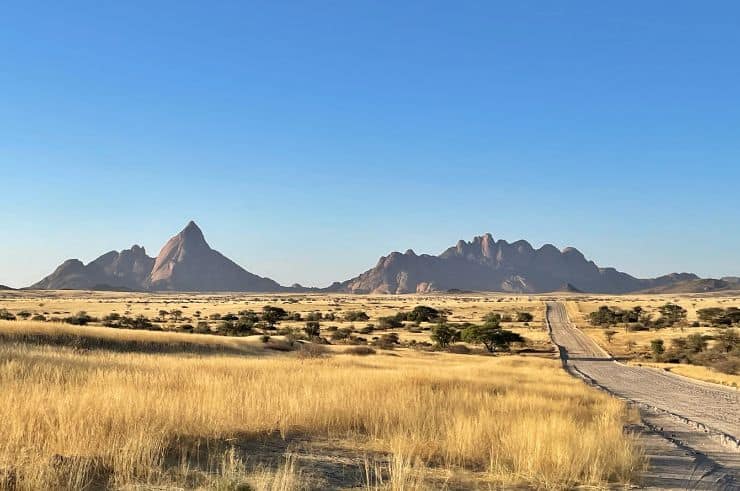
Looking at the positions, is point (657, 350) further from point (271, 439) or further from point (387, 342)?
point (271, 439)

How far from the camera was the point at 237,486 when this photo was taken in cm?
595

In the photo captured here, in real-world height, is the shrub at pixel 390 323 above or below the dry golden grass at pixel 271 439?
below

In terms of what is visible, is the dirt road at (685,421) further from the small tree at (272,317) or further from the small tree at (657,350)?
the small tree at (272,317)

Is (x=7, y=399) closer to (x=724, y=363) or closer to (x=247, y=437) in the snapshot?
(x=247, y=437)

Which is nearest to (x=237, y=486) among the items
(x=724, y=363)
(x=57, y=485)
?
(x=57, y=485)

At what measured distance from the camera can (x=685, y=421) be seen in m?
16.9

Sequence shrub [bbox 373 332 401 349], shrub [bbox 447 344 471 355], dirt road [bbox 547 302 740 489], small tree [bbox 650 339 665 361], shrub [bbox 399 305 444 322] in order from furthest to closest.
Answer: shrub [bbox 399 305 444 322], shrub [bbox 447 344 471 355], shrub [bbox 373 332 401 349], small tree [bbox 650 339 665 361], dirt road [bbox 547 302 740 489]

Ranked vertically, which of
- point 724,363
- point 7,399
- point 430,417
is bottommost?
point 724,363

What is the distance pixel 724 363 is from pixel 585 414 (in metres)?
34.9

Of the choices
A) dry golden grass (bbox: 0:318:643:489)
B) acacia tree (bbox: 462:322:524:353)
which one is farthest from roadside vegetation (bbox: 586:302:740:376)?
dry golden grass (bbox: 0:318:643:489)

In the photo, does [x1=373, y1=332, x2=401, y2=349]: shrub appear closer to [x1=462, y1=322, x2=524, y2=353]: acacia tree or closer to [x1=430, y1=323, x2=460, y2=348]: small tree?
[x1=430, y1=323, x2=460, y2=348]: small tree

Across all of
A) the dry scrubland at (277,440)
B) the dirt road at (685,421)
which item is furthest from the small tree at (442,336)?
the dry scrubland at (277,440)

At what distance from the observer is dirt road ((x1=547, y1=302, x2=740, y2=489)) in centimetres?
909

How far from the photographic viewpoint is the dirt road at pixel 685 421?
29.8 feet
